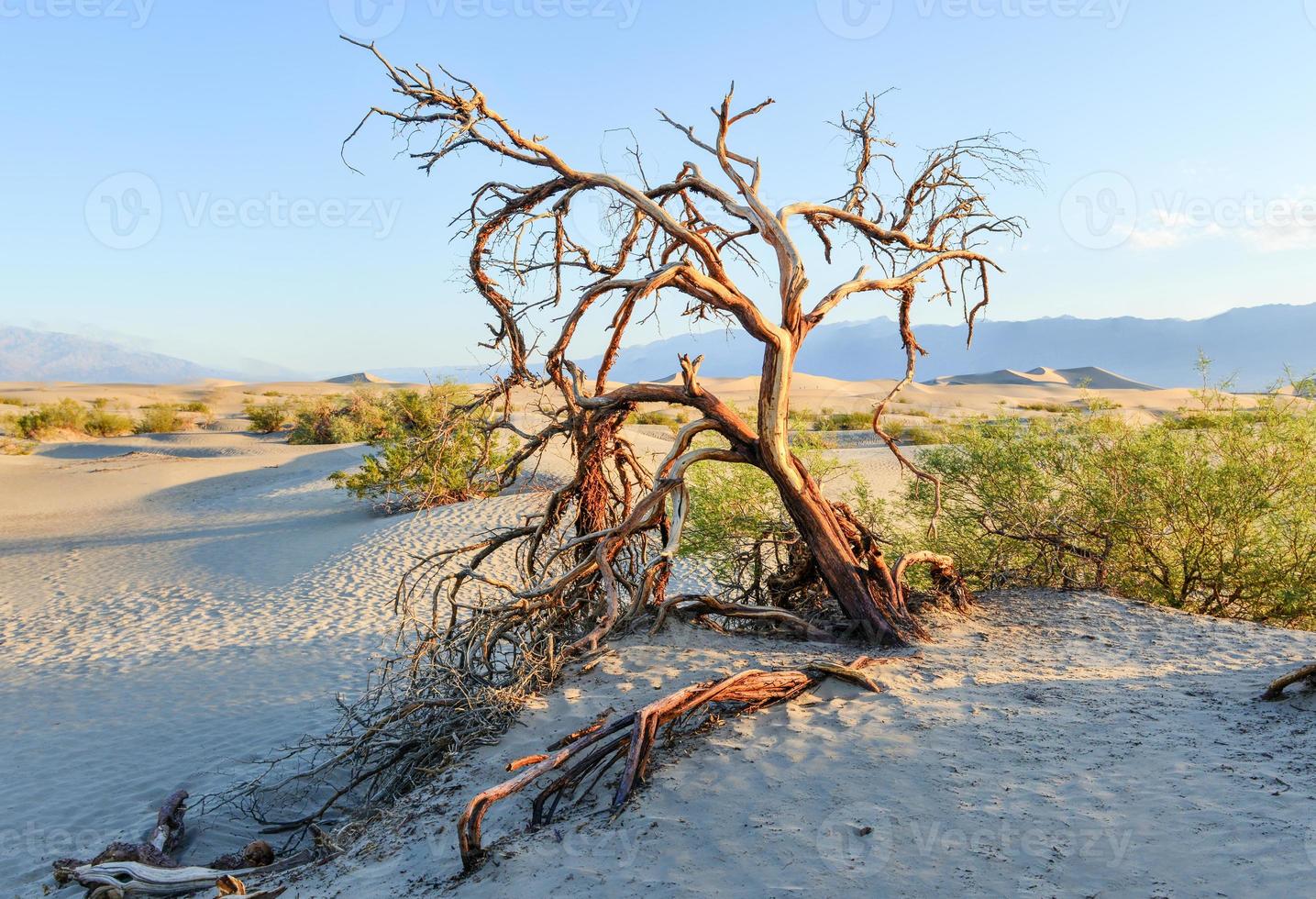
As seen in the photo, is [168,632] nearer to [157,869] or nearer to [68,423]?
[157,869]

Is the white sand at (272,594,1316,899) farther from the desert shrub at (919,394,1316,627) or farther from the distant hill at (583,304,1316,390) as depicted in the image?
the distant hill at (583,304,1316,390)

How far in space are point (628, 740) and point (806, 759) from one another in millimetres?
820

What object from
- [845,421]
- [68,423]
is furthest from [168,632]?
[68,423]

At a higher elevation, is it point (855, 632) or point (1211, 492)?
point (1211, 492)

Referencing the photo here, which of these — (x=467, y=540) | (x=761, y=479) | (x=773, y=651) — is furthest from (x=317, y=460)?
(x=773, y=651)

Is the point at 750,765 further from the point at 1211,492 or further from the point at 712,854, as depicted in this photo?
the point at 1211,492

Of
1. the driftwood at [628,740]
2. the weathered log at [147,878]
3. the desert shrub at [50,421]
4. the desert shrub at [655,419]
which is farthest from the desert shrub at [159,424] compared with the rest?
the driftwood at [628,740]

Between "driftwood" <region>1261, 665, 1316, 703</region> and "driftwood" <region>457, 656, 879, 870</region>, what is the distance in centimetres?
198

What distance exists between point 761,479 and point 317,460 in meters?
18.7

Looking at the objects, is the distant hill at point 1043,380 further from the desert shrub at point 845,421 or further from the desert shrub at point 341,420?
the desert shrub at point 341,420

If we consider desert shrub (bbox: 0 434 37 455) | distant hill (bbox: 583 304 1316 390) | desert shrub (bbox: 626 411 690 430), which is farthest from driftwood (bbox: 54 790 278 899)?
distant hill (bbox: 583 304 1316 390)

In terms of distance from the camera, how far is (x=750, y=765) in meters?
3.65

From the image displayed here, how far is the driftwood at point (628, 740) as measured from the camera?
3389mm

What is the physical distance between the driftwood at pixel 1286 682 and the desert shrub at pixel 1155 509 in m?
2.73
